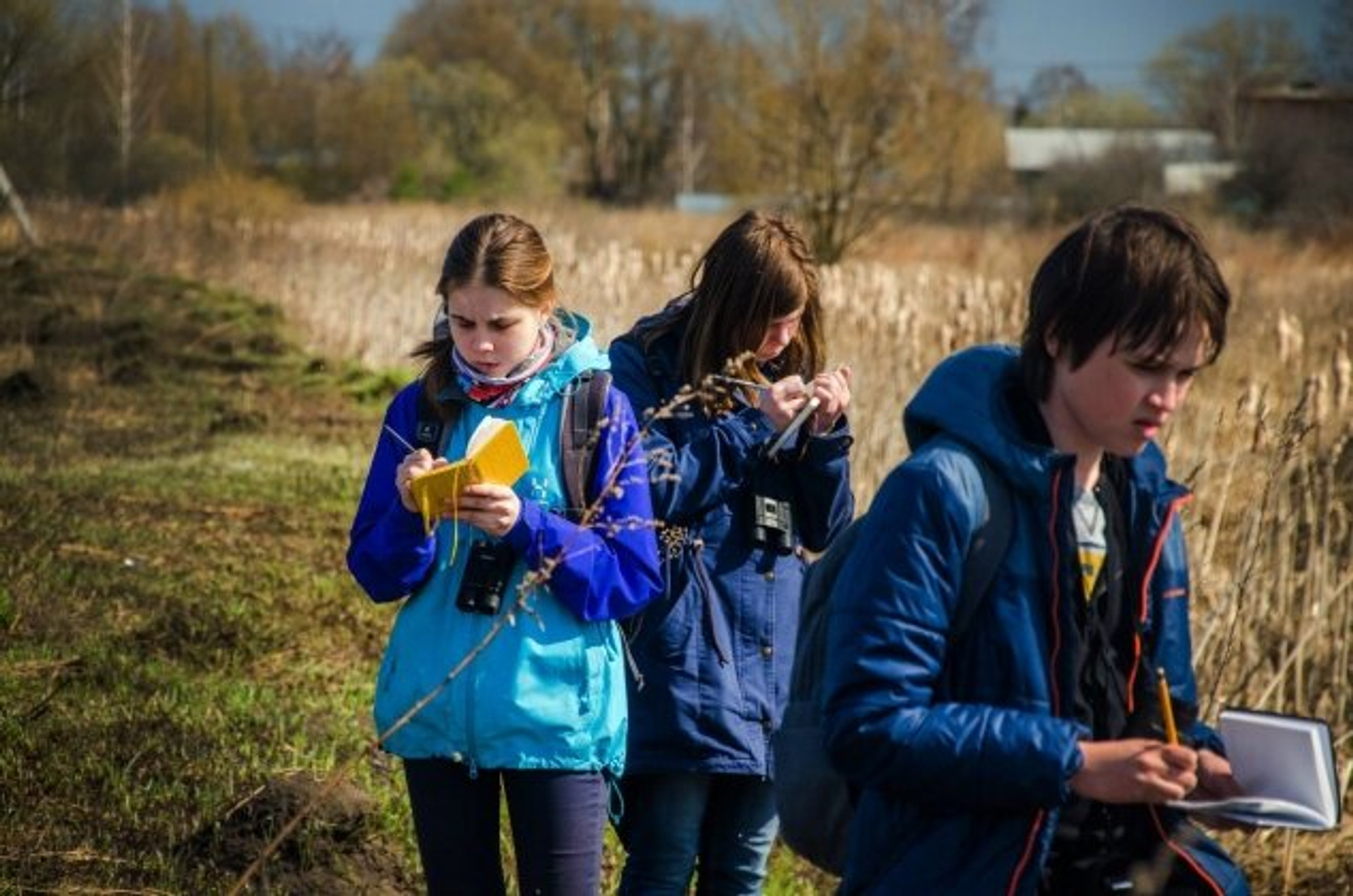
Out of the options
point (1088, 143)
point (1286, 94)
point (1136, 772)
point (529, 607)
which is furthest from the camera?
point (1088, 143)

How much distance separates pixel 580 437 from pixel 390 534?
1.24 ft

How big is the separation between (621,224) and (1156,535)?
3882 cm

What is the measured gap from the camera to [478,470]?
10.6 ft

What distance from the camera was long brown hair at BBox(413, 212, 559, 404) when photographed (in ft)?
11.5

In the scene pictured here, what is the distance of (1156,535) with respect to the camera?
2.71 metres

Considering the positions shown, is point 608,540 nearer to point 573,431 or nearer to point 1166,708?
point 573,431

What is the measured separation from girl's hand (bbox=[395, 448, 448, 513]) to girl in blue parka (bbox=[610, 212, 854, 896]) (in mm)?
556

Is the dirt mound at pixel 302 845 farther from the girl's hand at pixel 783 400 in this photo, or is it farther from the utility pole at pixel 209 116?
the utility pole at pixel 209 116

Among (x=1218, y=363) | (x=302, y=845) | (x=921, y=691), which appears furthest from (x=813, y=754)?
(x=1218, y=363)

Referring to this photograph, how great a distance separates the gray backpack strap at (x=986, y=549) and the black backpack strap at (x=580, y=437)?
1.08m

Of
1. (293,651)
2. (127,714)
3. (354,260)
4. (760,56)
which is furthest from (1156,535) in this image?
(760,56)

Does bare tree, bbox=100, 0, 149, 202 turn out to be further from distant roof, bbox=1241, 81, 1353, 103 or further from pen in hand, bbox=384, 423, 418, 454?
distant roof, bbox=1241, 81, 1353, 103

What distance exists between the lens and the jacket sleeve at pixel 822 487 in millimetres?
4012

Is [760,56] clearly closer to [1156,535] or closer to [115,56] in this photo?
[115,56]
